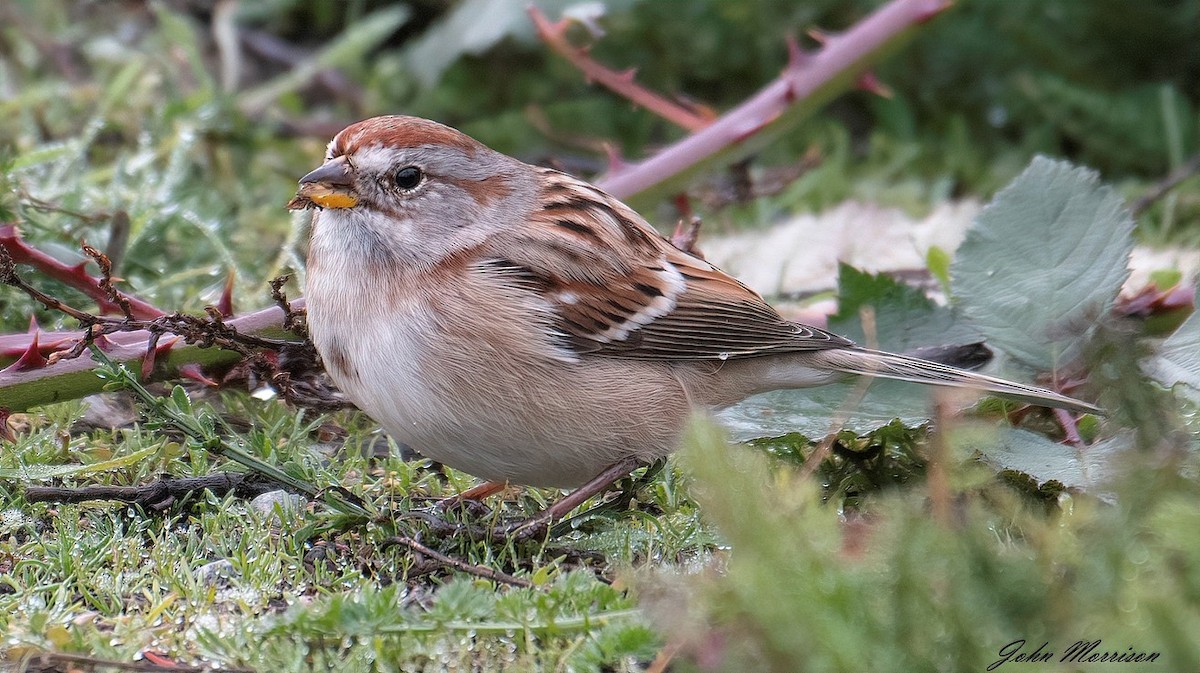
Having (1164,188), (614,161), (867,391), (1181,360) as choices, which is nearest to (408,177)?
(614,161)

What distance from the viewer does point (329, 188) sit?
3168 mm

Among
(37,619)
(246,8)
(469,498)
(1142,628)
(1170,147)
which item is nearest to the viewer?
(1142,628)

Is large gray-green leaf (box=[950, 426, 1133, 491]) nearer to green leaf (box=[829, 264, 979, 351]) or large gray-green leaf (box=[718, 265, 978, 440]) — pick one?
large gray-green leaf (box=[718, 265, 978, 440])

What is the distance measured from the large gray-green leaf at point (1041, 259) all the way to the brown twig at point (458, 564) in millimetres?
1481

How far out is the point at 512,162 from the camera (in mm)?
3492

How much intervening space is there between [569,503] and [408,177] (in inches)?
35.6

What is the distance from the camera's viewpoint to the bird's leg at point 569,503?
9.48 ft

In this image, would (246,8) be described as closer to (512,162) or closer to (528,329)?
(512,162)

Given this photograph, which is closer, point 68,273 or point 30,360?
point 30,360

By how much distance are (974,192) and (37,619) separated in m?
4.41

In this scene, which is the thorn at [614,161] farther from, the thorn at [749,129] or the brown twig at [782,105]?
the thorn at [749,129]

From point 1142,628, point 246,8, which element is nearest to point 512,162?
point 1142,628

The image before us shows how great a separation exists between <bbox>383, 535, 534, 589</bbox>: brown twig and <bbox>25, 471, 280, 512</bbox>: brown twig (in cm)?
47

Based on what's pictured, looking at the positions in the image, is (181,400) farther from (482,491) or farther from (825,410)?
(825,410)
